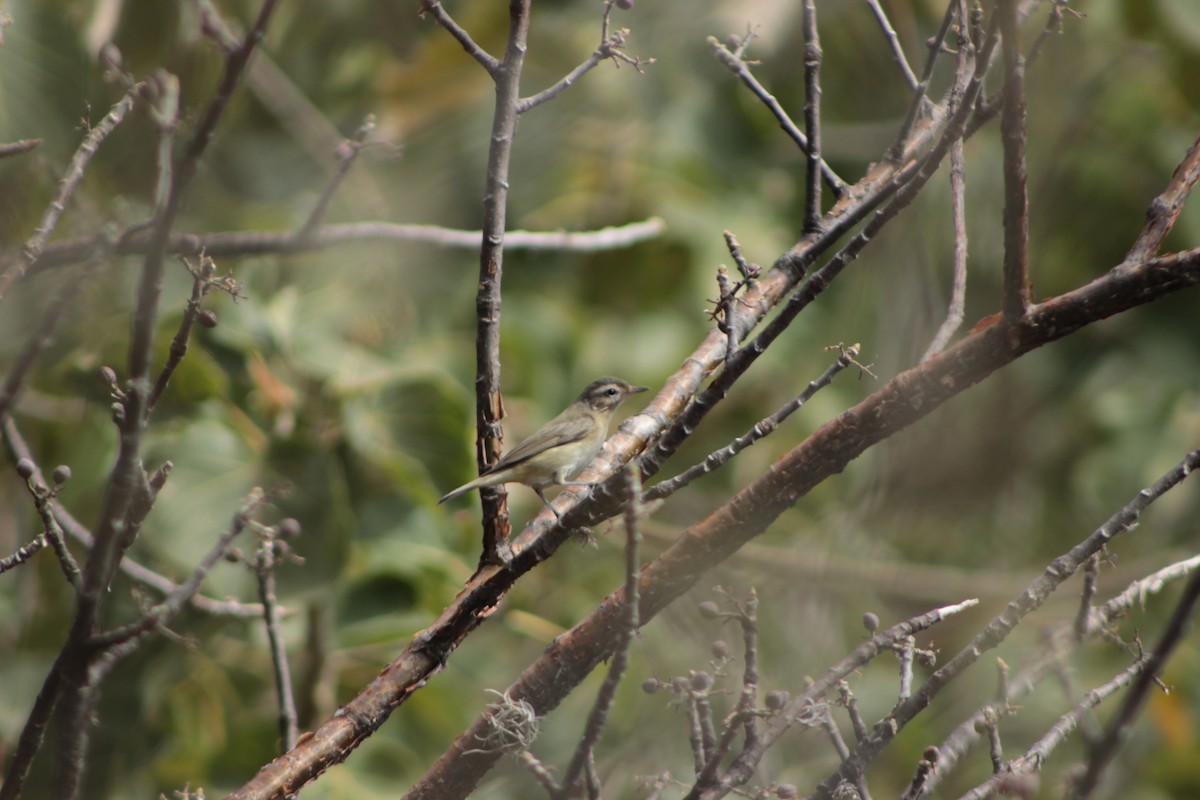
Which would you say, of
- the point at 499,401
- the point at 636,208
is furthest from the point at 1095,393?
the point at 499,401

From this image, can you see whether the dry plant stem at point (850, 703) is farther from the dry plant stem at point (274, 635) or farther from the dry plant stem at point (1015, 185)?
the dry plant stem at point (274, 635)

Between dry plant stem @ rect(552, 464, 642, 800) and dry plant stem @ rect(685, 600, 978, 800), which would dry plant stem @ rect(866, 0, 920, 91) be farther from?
dry plant stem @ rect(552, 464, 642, 800)

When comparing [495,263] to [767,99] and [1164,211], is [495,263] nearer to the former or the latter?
[767,99]

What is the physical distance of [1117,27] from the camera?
6117 mm

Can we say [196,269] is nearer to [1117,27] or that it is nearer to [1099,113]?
[1099,113]

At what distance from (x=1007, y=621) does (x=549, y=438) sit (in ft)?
7.21

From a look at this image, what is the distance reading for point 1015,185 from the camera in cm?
145

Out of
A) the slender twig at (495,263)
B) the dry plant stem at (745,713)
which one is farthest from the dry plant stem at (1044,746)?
the slender twig at (495,263)

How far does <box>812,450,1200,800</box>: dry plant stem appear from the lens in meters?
1.48

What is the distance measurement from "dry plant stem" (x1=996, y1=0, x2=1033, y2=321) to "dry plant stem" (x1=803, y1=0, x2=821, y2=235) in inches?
23.6

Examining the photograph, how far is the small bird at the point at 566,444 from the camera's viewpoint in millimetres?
3426

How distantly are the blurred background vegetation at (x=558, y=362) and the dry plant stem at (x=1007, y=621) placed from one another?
0.46 meters

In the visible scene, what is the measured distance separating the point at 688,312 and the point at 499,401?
4134 millimetres

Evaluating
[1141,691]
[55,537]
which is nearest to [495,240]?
[55,537]
